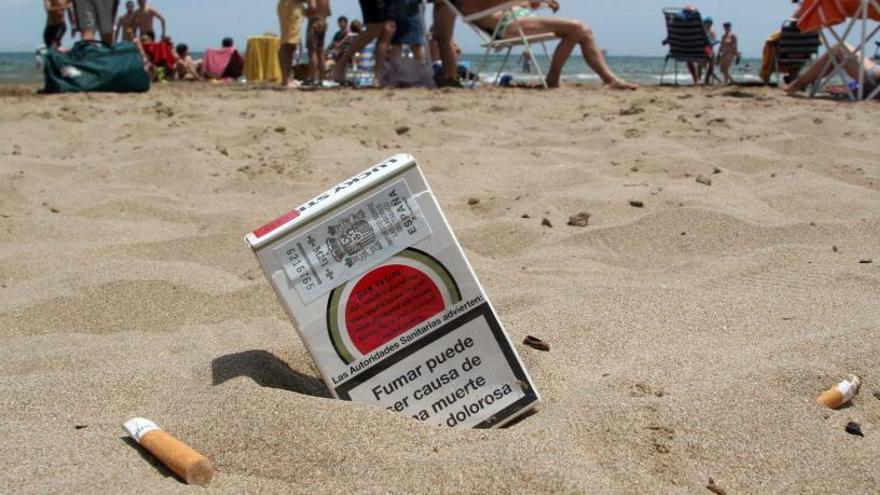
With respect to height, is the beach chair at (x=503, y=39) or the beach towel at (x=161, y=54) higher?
the beach chair at (x=503, y=39)

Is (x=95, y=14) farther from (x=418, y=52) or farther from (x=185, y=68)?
(x=185, y=68)

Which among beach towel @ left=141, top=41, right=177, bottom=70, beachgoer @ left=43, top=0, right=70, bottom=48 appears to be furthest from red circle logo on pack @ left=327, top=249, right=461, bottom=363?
beach towel @ left=141, top=41, right=177, bottom=70

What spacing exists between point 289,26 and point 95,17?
1787 mm

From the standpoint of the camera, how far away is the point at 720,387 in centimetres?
164

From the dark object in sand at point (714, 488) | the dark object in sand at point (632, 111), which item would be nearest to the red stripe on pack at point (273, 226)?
the dark object in sand at point (714, 488)

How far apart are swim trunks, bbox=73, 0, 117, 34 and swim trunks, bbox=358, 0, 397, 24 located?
2558 millimetres

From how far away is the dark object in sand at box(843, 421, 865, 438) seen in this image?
1.49 m

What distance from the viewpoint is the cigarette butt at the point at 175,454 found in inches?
51.4

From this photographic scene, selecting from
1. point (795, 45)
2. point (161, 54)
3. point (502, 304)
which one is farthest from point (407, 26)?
point (502, 304)

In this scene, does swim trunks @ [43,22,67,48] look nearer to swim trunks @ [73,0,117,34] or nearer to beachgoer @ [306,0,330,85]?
swim trunks @ [73,0,117,34]

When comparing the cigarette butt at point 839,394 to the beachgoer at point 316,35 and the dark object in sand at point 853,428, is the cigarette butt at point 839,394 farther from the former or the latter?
the beachgoer at point 316,35

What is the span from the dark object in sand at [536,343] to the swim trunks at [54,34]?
27.8ft

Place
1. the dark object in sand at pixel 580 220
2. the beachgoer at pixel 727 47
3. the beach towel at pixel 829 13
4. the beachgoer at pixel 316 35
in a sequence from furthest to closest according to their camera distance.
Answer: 1. the beachgoer at pixel 727 47
2. the beachgoer at pixel 316 35
3. the beach towel at pixel 829 13
4. the dark object in sand at pixel 580 220

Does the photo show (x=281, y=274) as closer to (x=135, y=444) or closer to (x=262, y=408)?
(x=262, y=408)
